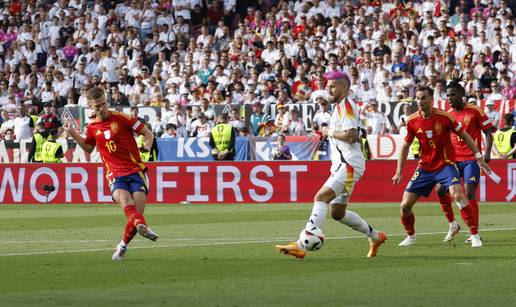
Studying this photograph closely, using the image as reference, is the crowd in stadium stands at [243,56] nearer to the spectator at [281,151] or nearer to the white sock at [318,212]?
the spectator at [281,151]

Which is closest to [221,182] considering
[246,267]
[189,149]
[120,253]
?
[189,149]

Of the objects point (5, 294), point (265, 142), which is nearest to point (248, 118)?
point (265, 142)

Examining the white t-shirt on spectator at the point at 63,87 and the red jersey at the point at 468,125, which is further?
the white t-shirt on spectator at the point at 63,87

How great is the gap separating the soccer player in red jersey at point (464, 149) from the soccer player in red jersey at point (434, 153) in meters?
0.58

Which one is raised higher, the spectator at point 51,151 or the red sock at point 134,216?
the red sock at point 134,216

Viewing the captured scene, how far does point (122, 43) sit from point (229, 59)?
174 inches

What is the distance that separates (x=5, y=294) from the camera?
1037 cm

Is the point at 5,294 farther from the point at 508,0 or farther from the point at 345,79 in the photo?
the point at 508,0

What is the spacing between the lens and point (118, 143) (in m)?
13.8

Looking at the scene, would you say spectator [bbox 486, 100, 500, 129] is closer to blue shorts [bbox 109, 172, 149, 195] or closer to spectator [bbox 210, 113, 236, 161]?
spectator [bbox 210, 113, 236, 161]

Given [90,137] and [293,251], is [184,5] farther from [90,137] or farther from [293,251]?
[293,251]

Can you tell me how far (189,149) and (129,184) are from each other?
16.7 meters

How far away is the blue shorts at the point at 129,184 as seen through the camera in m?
13.7

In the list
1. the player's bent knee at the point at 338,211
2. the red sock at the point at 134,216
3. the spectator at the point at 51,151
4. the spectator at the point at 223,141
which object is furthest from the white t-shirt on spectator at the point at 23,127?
the player's bent knee at the point at 338,211
